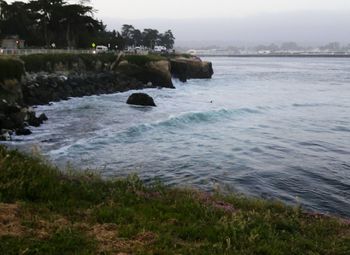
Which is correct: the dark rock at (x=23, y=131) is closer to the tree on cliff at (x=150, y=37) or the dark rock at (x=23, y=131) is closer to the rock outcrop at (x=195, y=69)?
the rock outcrop at (x=195, y=69)

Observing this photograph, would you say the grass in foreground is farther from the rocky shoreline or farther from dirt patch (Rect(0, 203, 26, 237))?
the rocky shoreline

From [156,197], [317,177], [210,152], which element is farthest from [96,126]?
[156,197]

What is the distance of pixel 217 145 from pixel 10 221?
1738 centimetres

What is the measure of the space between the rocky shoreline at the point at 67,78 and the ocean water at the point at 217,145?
5.45 ft

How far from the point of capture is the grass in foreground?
6.68 meters

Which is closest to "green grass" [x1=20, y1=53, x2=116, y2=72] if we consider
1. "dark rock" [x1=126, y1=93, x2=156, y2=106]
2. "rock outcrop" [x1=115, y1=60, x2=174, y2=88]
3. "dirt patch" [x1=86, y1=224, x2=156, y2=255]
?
"rock outcrop" [x1=115, y1=60, x2=174, y2=88]

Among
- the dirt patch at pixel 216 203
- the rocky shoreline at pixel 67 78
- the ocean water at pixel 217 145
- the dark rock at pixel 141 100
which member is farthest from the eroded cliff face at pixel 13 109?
the dirt patch at pixel 216 203

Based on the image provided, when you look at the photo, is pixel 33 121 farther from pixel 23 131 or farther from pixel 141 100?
pixel 141 100

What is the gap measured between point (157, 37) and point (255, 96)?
143721 mm

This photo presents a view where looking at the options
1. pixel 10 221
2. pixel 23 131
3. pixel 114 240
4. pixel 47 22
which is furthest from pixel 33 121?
pixel 47 22

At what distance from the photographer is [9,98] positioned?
29.8m

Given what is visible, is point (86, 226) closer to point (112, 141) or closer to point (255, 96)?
point (112, 141)

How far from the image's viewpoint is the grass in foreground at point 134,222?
6676 millimetres

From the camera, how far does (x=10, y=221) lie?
714 cm
